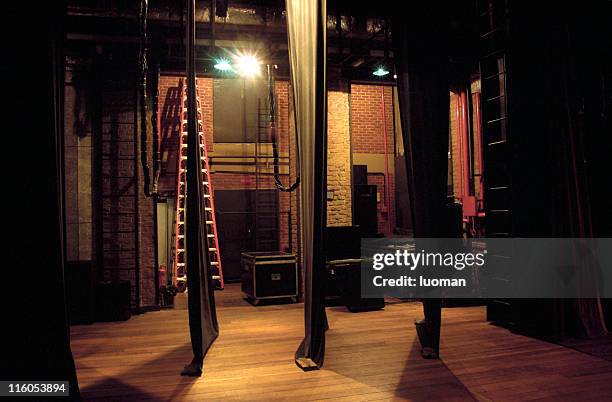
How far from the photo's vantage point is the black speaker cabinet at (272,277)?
7031 mm

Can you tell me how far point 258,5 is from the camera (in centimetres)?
662

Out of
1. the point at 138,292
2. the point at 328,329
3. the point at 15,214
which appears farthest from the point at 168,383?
the point at 138,292

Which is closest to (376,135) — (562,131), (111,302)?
(562,131)

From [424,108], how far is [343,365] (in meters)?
2.51

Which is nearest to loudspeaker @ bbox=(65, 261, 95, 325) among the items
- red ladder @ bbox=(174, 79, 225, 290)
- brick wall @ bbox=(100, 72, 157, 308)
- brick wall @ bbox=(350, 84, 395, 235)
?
brick wall @ bbox=(100, 72, 157, 308)

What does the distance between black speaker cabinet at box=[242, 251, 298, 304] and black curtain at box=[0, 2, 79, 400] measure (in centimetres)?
394

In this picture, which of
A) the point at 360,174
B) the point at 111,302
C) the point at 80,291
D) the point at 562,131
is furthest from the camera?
the point at 360,174

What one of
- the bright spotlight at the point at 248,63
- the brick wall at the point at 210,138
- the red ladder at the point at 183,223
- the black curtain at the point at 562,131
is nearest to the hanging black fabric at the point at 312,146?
the black curtain at the point at 562,131

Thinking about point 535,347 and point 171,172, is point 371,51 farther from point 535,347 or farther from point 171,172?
point 535,347

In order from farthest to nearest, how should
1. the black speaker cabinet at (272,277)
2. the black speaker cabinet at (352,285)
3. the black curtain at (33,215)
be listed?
the black speaker cabinet at (272,277)
the black speaker cabinet at (352,285)
the black curtain at (33,215)

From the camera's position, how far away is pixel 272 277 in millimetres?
7098

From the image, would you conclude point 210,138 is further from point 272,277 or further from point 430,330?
point 430,330

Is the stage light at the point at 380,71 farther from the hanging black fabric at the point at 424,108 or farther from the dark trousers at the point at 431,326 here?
the dark trousers at the point at 431,326

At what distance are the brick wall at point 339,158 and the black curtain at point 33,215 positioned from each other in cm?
494
